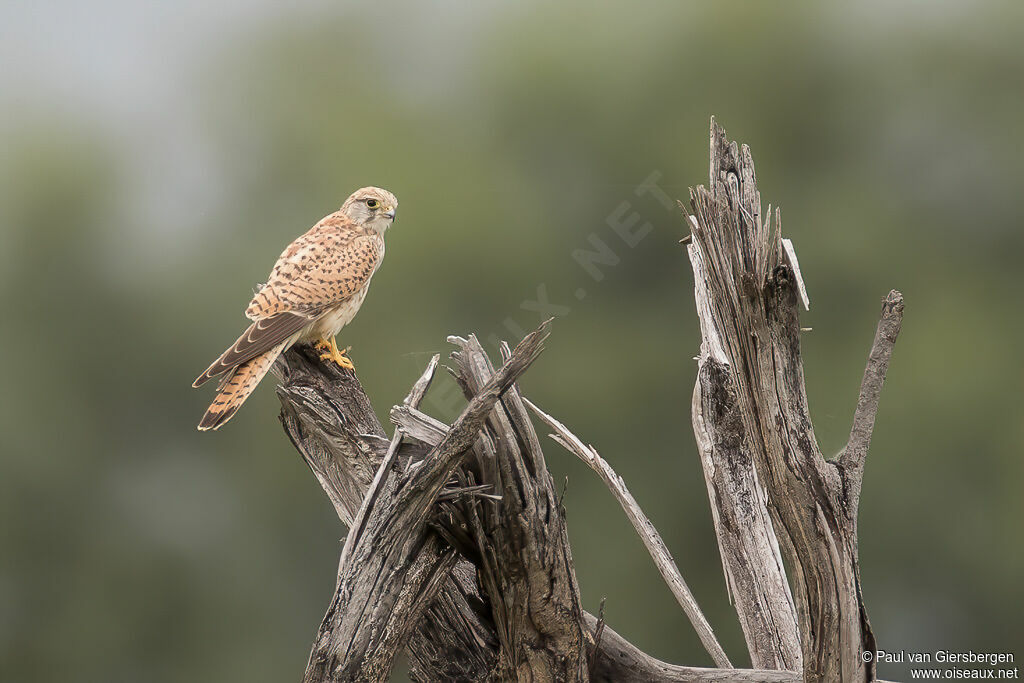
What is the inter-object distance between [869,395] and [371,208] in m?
1.77

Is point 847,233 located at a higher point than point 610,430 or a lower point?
higher

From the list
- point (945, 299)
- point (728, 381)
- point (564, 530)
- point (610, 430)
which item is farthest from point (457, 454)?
point (945, 299)

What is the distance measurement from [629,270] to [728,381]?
12.4 ft

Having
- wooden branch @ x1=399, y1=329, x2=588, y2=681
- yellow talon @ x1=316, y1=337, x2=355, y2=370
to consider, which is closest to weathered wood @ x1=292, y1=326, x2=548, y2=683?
wooden branch @ x1=399, y1=329, x2=588, y2=681

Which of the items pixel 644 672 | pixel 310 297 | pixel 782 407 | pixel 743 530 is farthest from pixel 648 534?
pixel 310 297

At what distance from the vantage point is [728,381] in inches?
134

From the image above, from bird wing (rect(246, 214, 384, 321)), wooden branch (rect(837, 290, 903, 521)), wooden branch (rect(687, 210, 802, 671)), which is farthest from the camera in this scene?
wooden branch (rect(687, 210, 802, 671))

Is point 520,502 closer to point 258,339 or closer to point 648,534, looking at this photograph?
point 258,339

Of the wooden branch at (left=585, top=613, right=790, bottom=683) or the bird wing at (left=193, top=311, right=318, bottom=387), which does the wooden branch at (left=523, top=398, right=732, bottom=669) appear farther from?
the bird wing at (left=193, top=311, right=318, bottom=387)

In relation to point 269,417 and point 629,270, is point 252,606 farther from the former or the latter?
point 629,270

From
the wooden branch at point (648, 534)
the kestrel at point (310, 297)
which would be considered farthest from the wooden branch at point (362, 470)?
the wooden branch at point (648, 534)

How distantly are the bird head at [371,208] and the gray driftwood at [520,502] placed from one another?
22.4 inches

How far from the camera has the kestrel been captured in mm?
2746

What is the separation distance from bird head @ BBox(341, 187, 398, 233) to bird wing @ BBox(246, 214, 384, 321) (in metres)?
0.04
